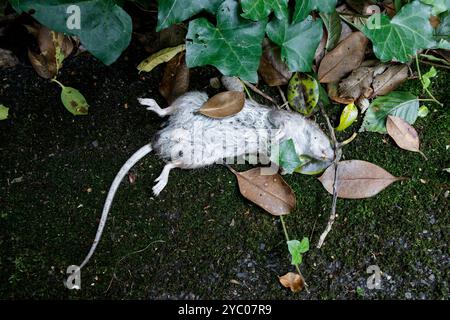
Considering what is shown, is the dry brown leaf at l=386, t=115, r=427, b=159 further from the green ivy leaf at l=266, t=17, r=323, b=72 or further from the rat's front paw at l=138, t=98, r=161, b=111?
the rat's front paw at l=138, t=98, r=161, b=111

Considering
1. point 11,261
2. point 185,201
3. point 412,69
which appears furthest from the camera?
point 412,69

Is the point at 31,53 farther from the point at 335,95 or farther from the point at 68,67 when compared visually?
the point at 335,95

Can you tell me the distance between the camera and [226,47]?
6.37 feet

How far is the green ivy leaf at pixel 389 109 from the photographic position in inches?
89.1

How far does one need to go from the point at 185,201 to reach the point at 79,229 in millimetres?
439

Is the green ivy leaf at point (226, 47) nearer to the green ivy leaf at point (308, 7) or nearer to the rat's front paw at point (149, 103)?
the green ivy leaf at point (308, 7)

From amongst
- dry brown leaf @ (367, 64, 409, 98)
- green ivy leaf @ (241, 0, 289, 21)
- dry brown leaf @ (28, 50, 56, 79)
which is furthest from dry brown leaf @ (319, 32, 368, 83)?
dry brown leaf @ (28, 50, 56, 79)

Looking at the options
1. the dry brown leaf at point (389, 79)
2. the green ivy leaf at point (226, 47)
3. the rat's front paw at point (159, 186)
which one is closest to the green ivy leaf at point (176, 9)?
the green ivy leaf at point (226, 47)

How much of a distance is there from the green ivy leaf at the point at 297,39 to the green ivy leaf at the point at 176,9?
1.02ft

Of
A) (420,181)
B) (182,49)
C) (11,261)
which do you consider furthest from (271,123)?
(11,261)

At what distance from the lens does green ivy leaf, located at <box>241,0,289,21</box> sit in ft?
6.10

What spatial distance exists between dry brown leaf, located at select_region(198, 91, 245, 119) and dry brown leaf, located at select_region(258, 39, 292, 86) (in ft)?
0.61

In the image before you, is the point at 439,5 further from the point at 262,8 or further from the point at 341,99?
the point at 262,8

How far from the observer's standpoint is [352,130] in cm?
231
